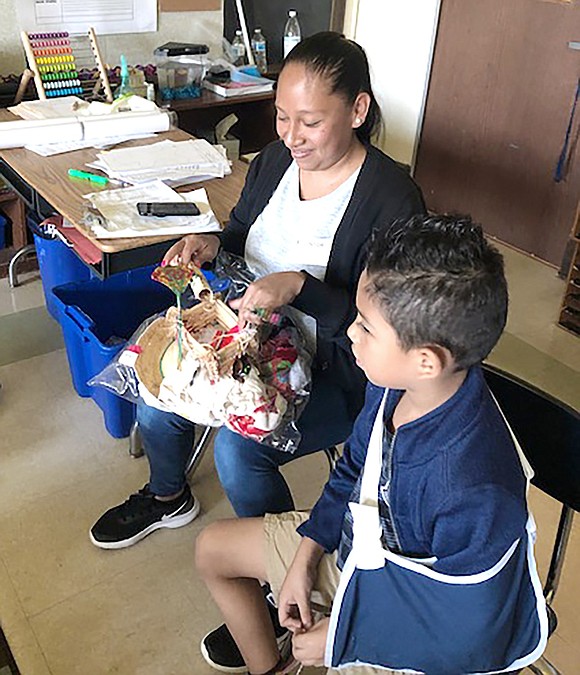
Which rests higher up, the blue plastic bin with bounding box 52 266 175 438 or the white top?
the white top

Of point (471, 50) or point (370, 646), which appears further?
point (471, 50)

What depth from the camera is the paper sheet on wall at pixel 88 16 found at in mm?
2609

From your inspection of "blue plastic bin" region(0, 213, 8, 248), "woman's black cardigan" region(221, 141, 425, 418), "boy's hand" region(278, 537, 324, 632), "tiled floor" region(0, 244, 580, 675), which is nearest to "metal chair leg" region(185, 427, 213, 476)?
"tiled floor" region(0, 244, 580, 675)

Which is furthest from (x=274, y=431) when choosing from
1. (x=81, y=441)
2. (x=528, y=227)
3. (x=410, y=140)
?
(x=410, y=140)

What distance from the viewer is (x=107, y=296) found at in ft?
6.89

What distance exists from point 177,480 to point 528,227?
7.50ft

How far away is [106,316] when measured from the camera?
213 centimetres

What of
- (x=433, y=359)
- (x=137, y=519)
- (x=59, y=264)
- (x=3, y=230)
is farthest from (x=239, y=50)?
(x=433, y=359)

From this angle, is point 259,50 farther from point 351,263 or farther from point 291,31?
point 351,263

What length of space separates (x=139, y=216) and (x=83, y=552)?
2.57 ft

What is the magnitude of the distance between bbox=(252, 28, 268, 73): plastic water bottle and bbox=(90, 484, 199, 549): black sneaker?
2.12m

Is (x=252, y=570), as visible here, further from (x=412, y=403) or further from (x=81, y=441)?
(x=81, y=441)

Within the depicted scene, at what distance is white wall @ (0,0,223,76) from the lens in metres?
2.62

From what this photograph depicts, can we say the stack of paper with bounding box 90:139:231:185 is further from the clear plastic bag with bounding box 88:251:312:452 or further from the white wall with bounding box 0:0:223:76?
the white wall with bounding box 0:0:223:76
